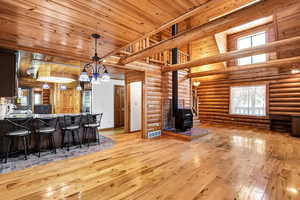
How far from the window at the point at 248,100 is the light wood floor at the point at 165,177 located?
4.03 meters

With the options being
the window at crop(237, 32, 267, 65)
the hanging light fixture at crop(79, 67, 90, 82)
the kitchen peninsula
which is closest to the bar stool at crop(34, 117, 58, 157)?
the kitchen peninsula

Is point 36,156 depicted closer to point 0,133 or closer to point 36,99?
point 0,133

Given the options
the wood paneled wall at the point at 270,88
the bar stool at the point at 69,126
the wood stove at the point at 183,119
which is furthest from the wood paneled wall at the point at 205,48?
the bar stool at the point at 69,126

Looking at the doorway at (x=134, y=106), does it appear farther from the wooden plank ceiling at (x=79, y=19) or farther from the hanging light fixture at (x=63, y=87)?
the hanging light fixture at (x=63, y=87)

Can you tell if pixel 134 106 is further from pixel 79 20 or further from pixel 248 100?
pixel 248 100

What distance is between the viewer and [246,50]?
3.88m

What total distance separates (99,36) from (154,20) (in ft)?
4.09

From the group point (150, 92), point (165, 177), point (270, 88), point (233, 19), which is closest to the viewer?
point (233, 19)

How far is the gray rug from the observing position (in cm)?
310

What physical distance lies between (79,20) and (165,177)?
3076 millimetres

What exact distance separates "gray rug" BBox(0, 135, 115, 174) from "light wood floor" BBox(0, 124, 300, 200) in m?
0.30

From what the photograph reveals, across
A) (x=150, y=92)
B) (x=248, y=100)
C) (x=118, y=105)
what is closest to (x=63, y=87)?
(x=118, y=105)

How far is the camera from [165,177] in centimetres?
264

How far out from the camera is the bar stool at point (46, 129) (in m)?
3.71
